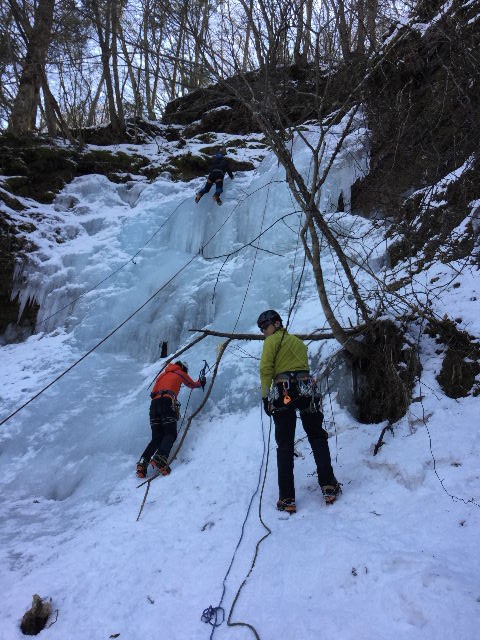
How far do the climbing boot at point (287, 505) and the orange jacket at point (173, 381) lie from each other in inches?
83.0

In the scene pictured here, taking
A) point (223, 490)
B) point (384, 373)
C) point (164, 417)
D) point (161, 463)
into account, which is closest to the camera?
point (223, 490)

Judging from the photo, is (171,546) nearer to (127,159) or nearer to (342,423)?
(342,423)

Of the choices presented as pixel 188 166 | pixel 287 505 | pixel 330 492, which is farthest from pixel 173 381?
pixel 188 166

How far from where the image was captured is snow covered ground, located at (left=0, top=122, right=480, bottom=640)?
2.03 metres

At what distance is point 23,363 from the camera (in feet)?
22.0

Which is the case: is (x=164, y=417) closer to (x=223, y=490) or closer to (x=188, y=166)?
(x=223, y=490)

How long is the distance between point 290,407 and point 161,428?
198cm

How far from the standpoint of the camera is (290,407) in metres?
3.08

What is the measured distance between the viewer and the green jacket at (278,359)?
3.18m

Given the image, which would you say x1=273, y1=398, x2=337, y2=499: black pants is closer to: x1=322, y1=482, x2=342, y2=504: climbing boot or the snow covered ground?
x1=322, y1=482, x2=342, y2=504: climbing boot

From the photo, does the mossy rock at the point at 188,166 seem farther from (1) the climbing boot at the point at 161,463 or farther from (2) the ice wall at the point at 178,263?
(1) the climbing boot at the point at 161,463

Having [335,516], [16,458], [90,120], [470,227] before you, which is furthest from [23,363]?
[90,120]

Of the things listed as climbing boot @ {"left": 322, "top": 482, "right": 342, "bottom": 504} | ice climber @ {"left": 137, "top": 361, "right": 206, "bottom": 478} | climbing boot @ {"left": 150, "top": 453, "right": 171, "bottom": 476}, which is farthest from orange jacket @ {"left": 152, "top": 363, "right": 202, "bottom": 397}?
climbing boot @ {"left": 322, "top": 482, "right": 342, "bottom": 504}

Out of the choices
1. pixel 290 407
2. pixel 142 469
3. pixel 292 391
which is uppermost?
pixel 292 391
